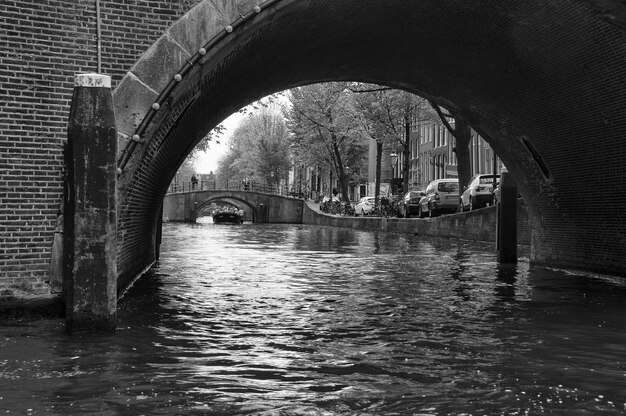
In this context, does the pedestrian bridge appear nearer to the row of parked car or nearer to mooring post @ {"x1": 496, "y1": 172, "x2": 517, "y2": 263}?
the row of parked car

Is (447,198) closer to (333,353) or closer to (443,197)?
(443,197)

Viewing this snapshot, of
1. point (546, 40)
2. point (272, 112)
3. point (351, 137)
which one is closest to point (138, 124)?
point (546, 40)

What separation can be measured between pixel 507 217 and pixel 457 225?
11891 millimetres

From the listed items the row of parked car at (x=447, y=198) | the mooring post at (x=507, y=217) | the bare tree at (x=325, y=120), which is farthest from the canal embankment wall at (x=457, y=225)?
the bare tree at (x=325, y=120)

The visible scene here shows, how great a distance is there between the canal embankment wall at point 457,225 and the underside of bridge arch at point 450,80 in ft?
16.8

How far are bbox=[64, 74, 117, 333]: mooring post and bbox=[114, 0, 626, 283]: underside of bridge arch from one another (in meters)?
1.15

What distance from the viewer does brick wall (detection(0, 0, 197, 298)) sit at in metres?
8.46

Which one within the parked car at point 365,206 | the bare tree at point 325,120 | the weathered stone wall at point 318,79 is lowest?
the parked car at point 365,206

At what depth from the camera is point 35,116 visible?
8531 millimetres

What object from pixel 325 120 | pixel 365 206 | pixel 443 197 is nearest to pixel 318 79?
pixel 443 197

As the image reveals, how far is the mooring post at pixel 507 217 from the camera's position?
16.3 meters

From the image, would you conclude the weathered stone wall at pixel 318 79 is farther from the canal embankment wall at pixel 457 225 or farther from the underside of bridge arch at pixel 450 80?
the canal embankment wall at pixel 457 225

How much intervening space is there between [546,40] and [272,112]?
68044 mm

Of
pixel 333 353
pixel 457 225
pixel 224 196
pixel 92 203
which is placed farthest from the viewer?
pixel 224 196
